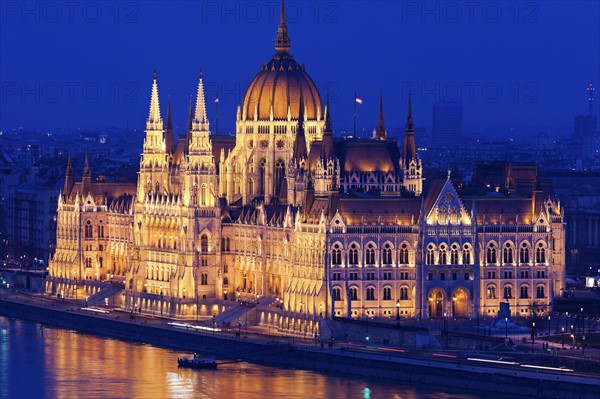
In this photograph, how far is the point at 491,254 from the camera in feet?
545

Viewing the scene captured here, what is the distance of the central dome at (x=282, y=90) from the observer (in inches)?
7160

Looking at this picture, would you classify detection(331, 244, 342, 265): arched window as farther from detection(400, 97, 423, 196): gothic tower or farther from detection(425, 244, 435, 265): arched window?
detection(400, 97, 423, 196): gothic tower

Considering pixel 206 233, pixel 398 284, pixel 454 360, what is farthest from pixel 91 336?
pixel 454 360

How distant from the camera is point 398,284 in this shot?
6437 inches

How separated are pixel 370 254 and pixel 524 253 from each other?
953 cm

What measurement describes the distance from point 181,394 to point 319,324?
17732mm

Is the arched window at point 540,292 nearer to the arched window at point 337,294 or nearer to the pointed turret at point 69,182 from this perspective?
the arched window at point 337,294

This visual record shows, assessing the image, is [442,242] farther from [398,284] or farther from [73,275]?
[73,275]

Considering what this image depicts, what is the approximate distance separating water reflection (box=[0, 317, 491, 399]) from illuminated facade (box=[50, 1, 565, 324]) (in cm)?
951

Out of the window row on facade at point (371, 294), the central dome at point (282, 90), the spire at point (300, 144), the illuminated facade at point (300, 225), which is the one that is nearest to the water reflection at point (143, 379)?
the window row on facade at point (371, 294)

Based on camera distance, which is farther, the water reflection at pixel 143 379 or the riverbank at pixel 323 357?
the water reflection at pixel 143 379

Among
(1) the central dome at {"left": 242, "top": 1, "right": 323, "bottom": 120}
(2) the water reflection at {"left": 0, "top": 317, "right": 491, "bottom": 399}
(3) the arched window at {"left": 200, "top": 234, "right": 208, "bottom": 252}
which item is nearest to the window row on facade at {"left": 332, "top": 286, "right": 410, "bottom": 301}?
(2) the water reflection at {"left": 0, "top": 317, "right": 491, "bottom": 399}

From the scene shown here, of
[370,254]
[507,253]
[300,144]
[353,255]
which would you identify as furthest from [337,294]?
[300,144]

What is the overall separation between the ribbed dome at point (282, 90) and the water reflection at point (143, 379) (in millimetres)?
21636
